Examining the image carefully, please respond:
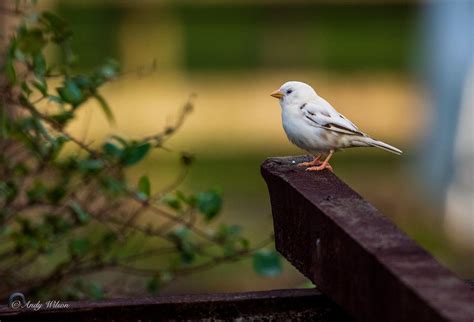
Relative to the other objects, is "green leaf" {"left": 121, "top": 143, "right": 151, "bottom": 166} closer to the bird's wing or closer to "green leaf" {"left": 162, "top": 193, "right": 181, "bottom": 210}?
"green leaf" {"left": 162, "top": 193, "right": 181, "bottom": 210}

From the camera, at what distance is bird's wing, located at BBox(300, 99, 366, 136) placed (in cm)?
325

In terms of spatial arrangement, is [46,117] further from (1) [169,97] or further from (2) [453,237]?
(1) [169,97]

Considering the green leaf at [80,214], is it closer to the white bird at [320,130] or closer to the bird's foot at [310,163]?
the white bird at [320,130]

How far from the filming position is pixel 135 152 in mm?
3740

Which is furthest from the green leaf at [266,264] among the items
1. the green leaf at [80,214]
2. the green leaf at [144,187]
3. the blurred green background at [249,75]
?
the blurred green background at [249,75]

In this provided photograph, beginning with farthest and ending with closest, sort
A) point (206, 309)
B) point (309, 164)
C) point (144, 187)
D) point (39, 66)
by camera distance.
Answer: point (144, 187)
point (39, 66)
point (309, 164)
point (206, 309)

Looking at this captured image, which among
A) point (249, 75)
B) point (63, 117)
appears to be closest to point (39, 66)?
point (63, 117)

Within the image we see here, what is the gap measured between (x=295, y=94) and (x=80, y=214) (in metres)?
0.89

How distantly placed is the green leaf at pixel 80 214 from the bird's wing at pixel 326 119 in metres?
0.92

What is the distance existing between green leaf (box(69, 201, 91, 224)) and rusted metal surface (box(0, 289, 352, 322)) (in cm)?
123

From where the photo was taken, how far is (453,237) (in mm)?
8688

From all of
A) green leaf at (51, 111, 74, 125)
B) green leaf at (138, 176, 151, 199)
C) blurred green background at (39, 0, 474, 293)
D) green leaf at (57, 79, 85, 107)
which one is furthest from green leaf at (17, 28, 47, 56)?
blurred green background at (39, 0, 474, 293)

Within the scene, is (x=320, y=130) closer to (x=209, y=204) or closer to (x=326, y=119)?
(x=326, y=119)

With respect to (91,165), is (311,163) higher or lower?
higher
